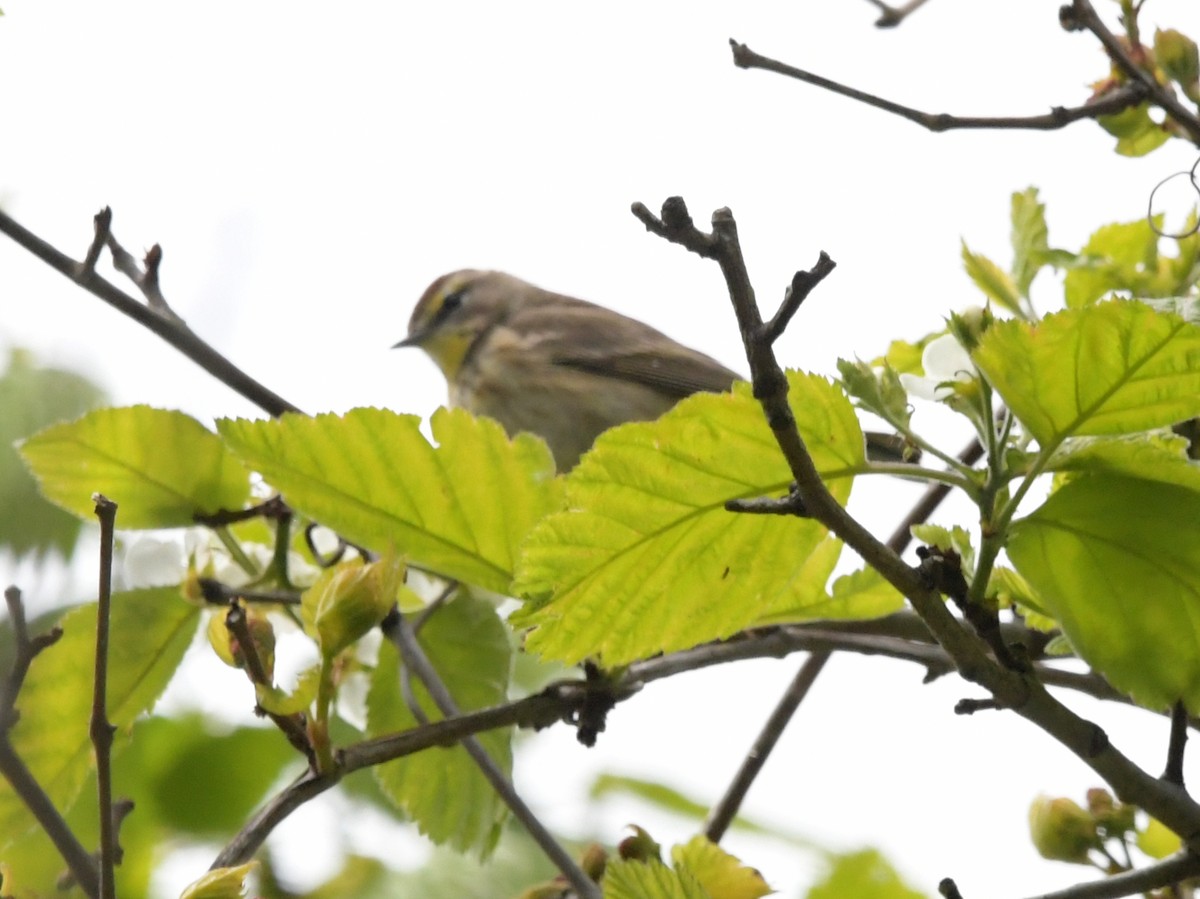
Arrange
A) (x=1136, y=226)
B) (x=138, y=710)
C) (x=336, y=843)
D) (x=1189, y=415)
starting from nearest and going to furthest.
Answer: (x=1189, y=415), (x=138, y=710), (x=1136, y=226), (x=336, y=843)

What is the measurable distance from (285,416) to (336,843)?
1548 mm

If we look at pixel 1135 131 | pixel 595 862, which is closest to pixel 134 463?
A: pixel 595 862

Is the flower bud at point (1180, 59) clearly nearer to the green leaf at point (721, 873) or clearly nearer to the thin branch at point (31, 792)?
the green leaf at point (721, 873)

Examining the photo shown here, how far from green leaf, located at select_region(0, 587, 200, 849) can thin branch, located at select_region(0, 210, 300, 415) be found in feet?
1.26

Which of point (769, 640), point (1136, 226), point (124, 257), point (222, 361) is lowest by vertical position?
point (769, 640)

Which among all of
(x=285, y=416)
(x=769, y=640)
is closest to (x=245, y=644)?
(x=285, y=416)

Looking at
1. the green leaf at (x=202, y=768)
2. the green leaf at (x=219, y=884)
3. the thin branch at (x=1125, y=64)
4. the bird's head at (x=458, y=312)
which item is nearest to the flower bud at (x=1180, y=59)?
the thin branch at (x=1125, y=64)

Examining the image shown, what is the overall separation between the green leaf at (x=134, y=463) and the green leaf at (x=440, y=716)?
13.3 inches

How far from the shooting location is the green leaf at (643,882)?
1349 mm

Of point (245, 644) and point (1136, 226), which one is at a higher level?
point (1136, 226)

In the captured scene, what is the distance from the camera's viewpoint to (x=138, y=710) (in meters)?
1.97

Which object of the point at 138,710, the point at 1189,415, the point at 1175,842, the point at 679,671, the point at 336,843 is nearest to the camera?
the point at 1189,415

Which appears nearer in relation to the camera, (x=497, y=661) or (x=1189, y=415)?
(x=1189, y=415)

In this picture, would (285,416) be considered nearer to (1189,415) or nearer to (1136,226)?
(1189,415)
